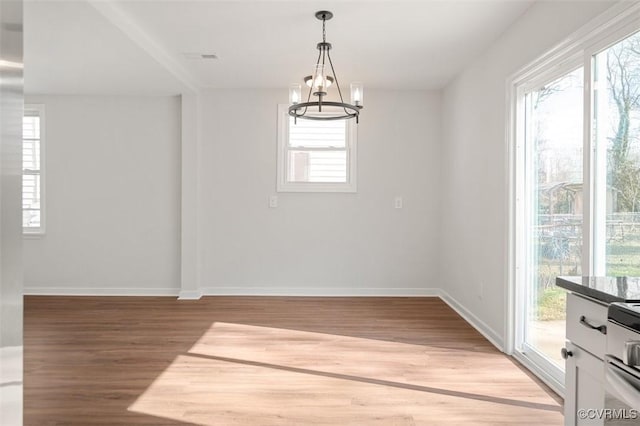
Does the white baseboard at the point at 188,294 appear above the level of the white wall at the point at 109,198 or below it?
below

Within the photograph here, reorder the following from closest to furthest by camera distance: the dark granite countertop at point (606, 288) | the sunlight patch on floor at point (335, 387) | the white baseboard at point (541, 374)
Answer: the dark granite countertop at point (606, 288) → the sunlight patch on floor at point (335, 387) → the white baseboard at point (541, 374)

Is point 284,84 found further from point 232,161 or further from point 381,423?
point 381,423

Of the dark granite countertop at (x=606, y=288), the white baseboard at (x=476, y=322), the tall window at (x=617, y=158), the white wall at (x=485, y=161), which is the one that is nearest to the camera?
the dark granite countertop at (x=606, y=288)

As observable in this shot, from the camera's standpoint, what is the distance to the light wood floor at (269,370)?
2.32m

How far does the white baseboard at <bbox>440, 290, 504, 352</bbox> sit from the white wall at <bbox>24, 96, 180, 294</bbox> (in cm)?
320

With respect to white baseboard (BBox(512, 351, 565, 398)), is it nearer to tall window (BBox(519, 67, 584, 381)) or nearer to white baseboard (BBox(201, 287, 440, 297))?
tall window (BBox(519, 67, 584, 381))

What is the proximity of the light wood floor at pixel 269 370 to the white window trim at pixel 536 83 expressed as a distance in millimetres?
341

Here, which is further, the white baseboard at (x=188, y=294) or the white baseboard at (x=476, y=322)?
the white baseboard at (x=188, y=294)

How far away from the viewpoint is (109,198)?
526cm

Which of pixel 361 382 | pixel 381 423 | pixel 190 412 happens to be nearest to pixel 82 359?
pixel 190 412

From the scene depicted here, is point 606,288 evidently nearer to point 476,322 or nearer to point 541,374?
point 541,374

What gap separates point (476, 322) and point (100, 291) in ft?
14.0

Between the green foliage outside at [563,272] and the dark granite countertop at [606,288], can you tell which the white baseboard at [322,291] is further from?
the dark granite countertop at [606,288]

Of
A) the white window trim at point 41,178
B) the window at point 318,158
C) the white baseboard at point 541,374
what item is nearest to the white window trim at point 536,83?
the white baseboard at point 541,374
